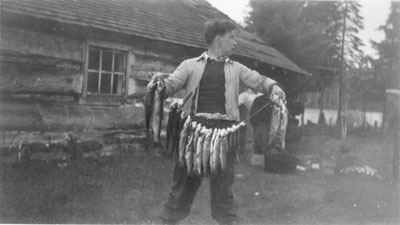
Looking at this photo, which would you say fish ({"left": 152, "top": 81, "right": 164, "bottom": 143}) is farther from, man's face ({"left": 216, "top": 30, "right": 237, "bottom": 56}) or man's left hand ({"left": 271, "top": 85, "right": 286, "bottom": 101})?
man's left hand ({"left": 271, "top": 85, "right": 286, "bottom": 101})

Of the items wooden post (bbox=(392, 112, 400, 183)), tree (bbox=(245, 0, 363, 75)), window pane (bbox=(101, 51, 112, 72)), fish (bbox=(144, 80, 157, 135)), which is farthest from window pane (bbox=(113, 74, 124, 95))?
tree (bbox=(245, 0, 363, 75))

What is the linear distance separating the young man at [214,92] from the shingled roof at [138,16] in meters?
3.53

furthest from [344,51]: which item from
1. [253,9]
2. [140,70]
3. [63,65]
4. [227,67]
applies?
[227,67]

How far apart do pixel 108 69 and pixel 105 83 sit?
0.33m

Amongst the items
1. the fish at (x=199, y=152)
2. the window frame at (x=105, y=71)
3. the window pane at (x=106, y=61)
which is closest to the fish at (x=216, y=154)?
the fish at (x=199, y=152)

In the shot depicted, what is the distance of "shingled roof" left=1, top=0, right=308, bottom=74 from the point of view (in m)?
6.08

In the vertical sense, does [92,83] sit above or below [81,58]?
below

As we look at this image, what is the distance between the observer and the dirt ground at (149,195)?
444cm

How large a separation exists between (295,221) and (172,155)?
2.07 meters

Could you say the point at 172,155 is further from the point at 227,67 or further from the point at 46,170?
the point at 46,170

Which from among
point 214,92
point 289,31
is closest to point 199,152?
point 214,92

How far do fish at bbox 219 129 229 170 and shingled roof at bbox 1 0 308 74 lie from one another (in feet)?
13.2

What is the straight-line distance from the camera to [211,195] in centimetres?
331

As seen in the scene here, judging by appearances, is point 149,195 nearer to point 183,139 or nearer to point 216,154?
point 183,139
